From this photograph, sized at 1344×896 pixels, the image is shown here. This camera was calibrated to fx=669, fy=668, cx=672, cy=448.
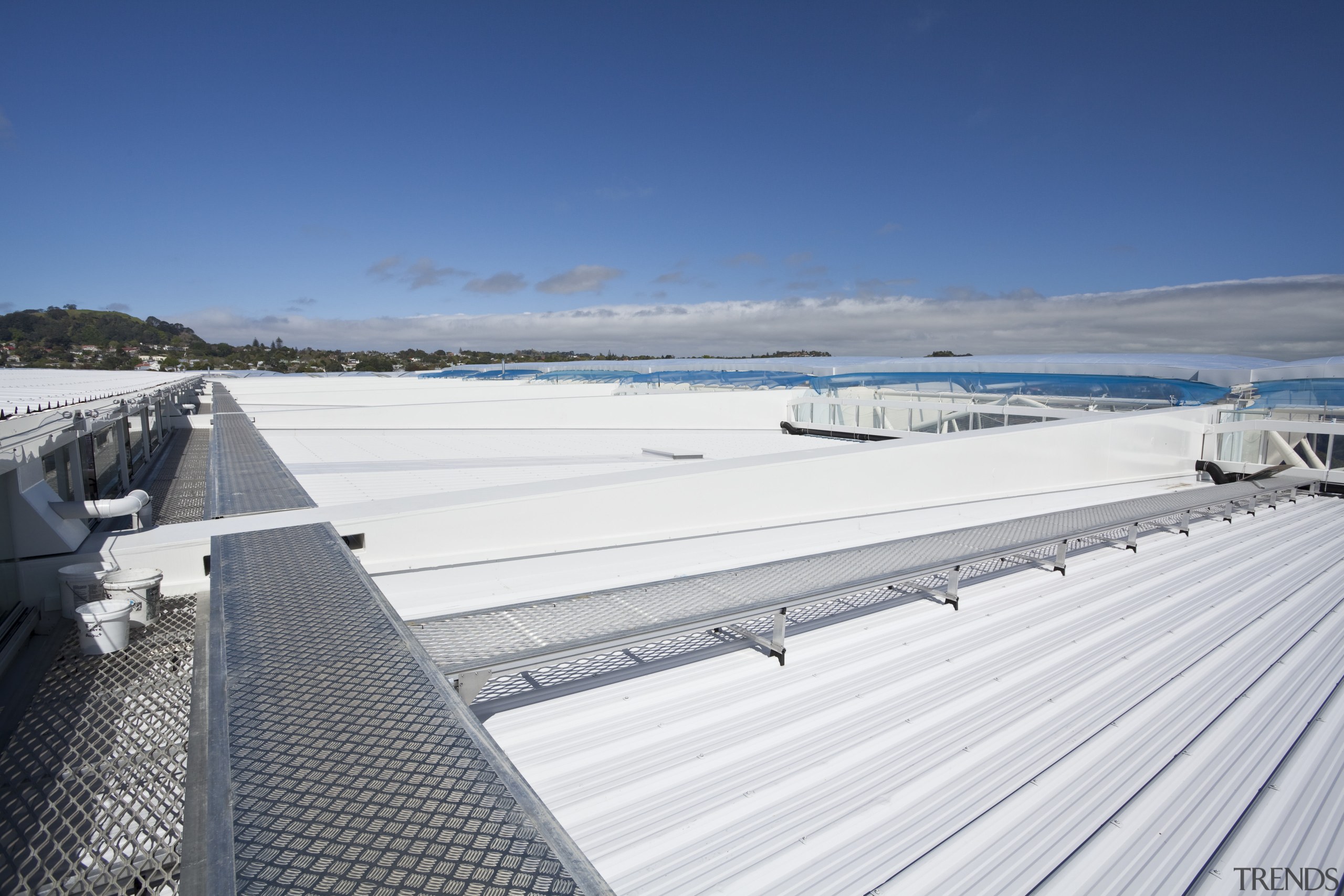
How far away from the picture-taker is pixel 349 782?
130cm

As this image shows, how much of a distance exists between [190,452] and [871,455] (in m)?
9.52

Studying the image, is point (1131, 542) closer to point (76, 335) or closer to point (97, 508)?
point (97, 508)

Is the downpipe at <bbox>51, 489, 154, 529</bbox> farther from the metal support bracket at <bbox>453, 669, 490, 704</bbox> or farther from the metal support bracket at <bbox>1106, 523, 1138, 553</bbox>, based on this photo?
the metal support bracket at <bbox>1106, 523, 1138, 553</bbox>

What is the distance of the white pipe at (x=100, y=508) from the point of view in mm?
3461

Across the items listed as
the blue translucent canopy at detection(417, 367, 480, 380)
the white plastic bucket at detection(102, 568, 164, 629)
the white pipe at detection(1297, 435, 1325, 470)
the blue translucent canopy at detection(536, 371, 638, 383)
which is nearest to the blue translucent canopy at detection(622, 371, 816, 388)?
the blue translucent canopy at detection(536, 371, 638, 383)

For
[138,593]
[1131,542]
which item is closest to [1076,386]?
[1131,542]

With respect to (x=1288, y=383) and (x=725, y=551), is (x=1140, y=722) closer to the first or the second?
(x=725, y=551)

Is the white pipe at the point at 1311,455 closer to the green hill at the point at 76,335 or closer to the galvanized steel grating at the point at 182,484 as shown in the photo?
the galvanized steel grating at the point at 182,484

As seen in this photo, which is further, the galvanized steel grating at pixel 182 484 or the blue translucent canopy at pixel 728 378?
the blue translucent canopy at pixel 728 378

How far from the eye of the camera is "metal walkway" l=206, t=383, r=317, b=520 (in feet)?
12.9

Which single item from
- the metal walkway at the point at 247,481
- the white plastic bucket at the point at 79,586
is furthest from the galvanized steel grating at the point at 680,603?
the metal walkway at the point at 247,481

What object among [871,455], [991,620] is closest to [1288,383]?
[871,455]

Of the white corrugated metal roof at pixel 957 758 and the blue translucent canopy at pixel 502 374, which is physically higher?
the blue translucent canopy at pixel 502 374

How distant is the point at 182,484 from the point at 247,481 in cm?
304
